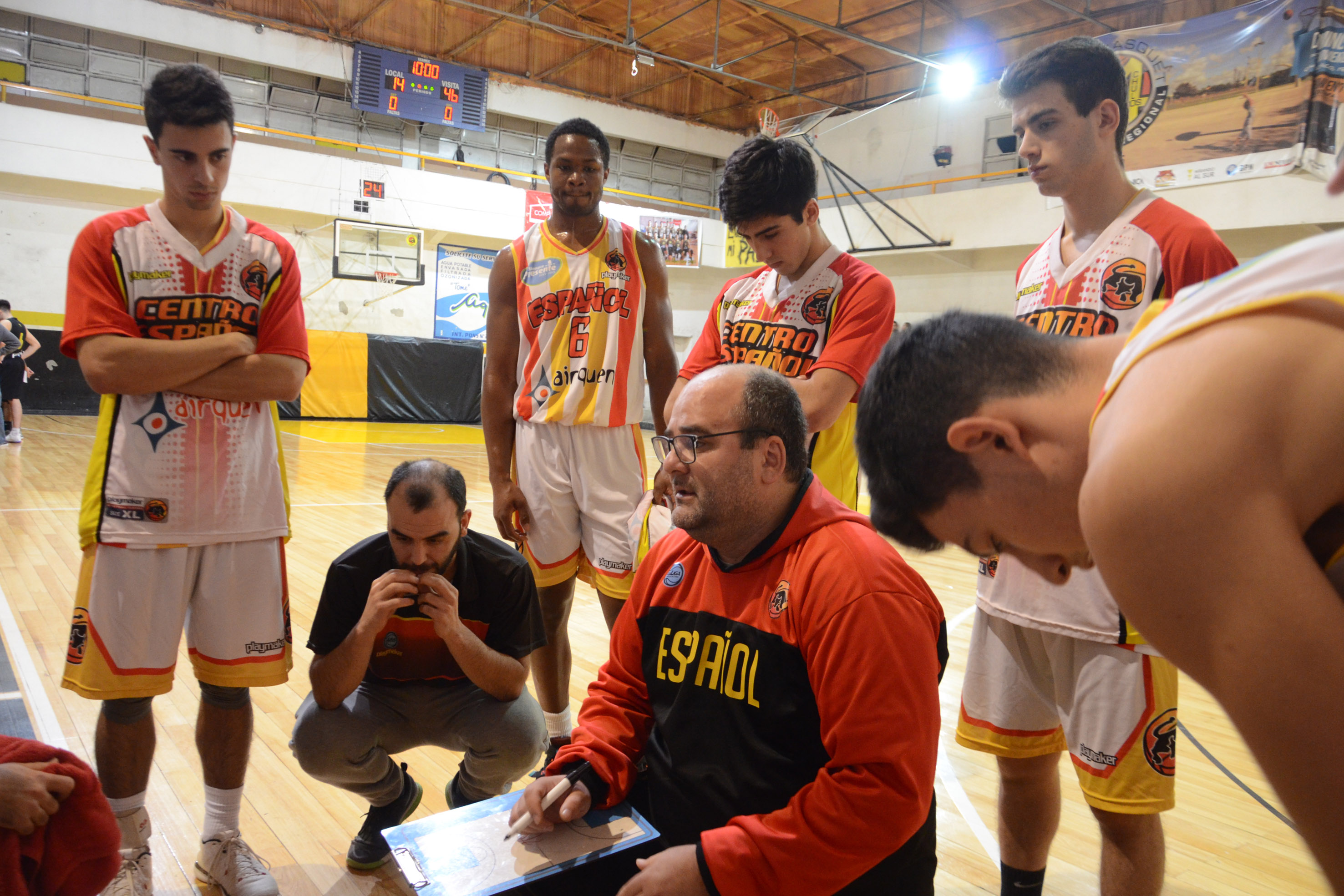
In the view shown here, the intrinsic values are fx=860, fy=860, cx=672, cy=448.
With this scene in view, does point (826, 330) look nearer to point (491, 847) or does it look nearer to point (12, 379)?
point (491, 847)

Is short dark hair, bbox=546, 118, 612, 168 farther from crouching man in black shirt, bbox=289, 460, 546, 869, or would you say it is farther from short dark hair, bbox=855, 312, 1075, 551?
short dark hair, bbox=855, 312, 1075, 551

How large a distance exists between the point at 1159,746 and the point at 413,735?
1.88m

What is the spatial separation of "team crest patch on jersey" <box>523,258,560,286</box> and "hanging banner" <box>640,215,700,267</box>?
15.7m

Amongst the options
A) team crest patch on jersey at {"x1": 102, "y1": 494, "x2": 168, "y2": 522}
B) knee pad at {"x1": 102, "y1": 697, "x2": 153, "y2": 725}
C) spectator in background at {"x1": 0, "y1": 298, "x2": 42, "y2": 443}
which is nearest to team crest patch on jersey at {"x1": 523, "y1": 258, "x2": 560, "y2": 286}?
team crest patch on jersey at {"x1": 102, "y1": 494, "x2": 168, "y2": 522}

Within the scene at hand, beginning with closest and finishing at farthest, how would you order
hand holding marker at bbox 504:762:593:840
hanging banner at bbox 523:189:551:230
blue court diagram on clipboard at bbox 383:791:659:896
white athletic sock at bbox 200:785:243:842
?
blue court diagram on clipboard at bbox 383:791:659:896, hand holding marker at bbox 504:762:593:840, white athletic sock at bbox 200:785:243:842, hanging banner at bbox 523:189:551:230

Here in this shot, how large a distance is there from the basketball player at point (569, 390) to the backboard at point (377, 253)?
14135 mm

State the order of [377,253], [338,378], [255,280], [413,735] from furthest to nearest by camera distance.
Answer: [377,253]
[338,378]
[413,735]
[255,280]

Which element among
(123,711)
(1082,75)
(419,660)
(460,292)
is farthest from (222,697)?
(460,292)

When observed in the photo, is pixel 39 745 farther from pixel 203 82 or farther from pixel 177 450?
pixel 203 82

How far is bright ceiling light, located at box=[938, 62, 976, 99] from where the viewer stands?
14055 mm

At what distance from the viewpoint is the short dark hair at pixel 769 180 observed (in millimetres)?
2399

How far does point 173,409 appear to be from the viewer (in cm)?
222

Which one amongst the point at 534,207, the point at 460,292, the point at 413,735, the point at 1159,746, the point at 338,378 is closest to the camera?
the point at 1159,746

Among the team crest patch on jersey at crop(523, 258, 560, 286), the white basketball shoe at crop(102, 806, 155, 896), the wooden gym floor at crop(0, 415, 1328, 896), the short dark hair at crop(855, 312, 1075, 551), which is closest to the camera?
the short dark hair at crop(855, 312, 1075, 551)
